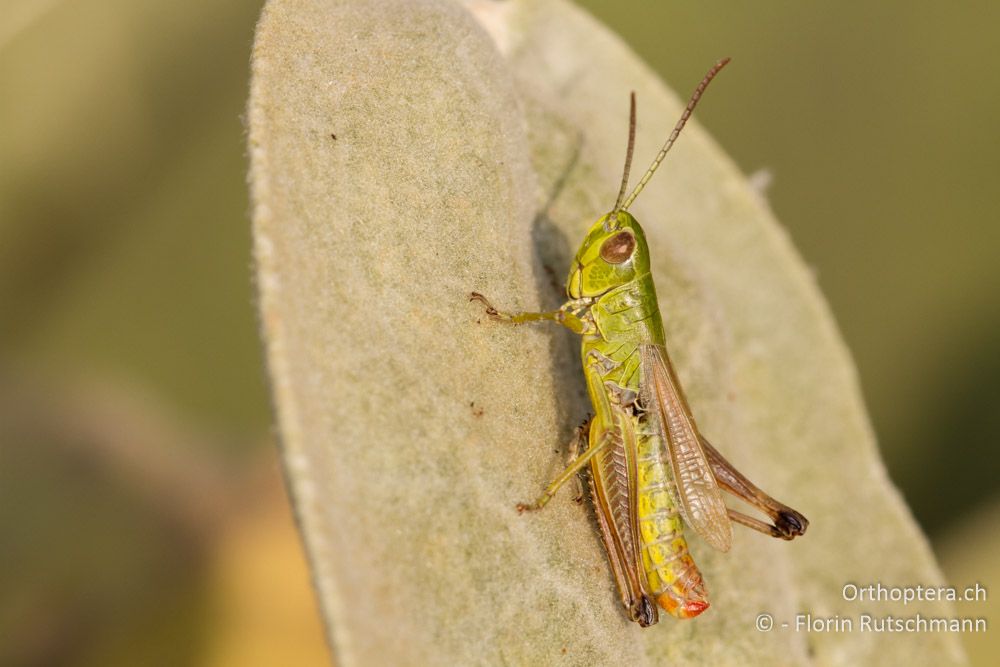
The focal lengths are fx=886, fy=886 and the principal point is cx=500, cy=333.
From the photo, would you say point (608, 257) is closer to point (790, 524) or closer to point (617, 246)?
point (617, 246)

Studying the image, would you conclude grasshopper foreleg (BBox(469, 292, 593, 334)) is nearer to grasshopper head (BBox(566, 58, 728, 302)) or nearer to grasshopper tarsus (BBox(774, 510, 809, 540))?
grasshopper head (BBox(566, 58, 728, 302))

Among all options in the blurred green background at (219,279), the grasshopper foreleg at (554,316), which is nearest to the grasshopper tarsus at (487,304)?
the grasshopper foreleg at (554,316)

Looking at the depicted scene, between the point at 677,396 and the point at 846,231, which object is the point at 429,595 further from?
the point at 846,231

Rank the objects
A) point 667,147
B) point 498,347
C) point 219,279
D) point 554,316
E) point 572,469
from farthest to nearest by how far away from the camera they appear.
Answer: point 219,279 → point 667,147 → point 554,316 → point 572,469 → point 498,347

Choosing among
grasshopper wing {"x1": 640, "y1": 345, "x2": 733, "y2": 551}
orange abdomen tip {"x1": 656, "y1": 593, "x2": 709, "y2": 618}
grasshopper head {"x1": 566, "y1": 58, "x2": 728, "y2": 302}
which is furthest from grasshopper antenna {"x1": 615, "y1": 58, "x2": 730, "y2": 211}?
orange abdomen tip {"x1": 656, "y1": 593, "x2": 709, "y2": 618}

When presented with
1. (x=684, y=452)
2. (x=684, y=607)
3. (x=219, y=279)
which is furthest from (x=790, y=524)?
(x=219, y=279)

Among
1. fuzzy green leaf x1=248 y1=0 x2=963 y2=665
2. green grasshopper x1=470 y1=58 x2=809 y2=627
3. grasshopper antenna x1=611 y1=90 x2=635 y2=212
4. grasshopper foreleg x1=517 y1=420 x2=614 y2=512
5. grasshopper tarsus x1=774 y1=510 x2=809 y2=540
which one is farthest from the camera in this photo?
grasshopper antenna x1=611 y1=90 x2=635 y2=212

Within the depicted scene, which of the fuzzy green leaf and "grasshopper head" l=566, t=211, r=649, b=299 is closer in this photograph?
the fuzzy green leaf

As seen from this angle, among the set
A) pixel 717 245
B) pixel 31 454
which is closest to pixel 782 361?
pixel 717 245
